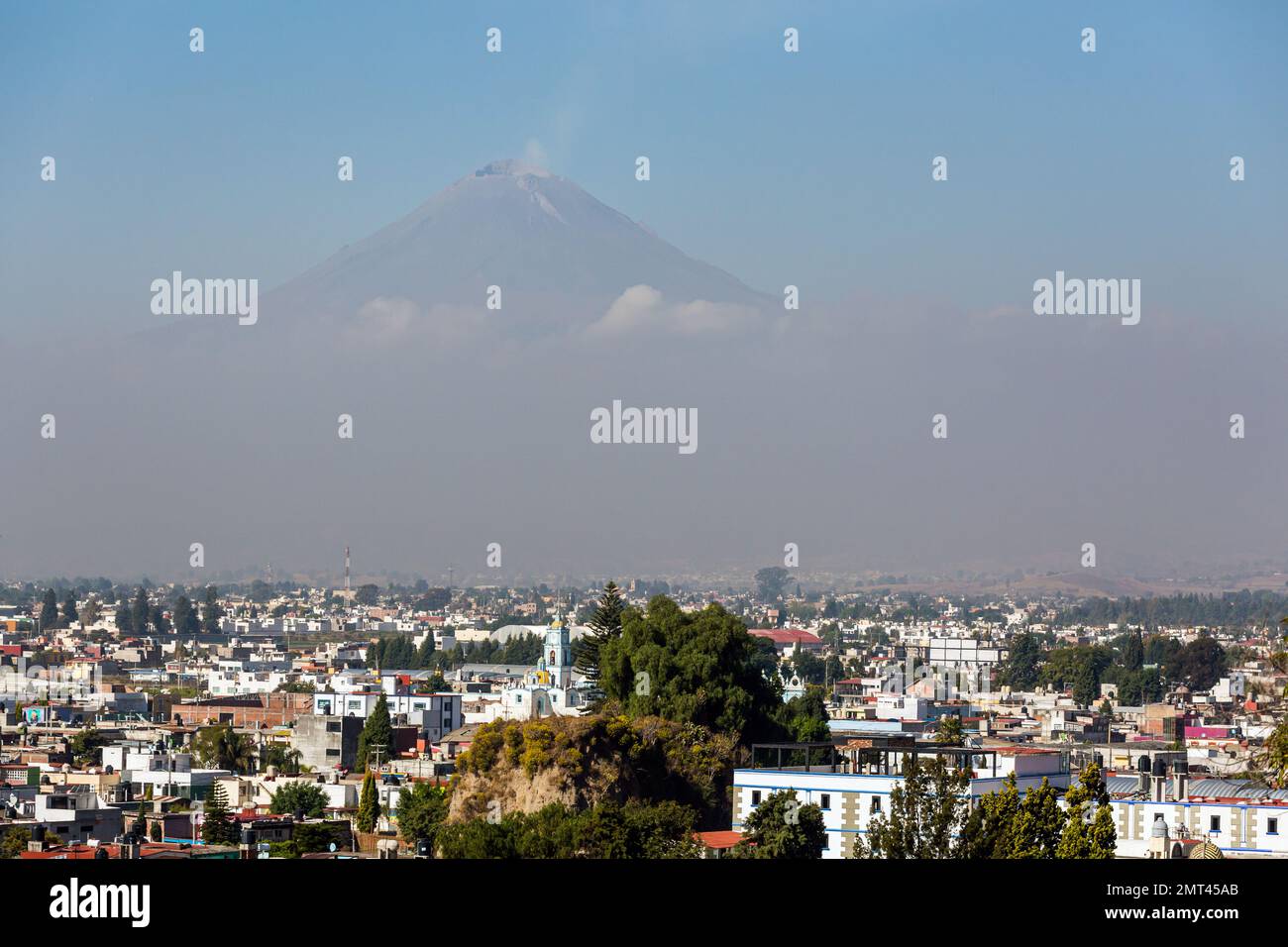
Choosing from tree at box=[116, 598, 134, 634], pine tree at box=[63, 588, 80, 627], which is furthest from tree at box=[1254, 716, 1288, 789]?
pine tree at box=[63, 588, 80, 627]

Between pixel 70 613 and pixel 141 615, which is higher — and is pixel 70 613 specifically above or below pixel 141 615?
above

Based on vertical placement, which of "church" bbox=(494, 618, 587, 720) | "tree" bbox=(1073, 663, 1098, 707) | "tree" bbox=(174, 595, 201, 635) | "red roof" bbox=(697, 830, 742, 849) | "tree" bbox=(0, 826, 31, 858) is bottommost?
"tree" bbox=(1073, 663, 1098, 707)

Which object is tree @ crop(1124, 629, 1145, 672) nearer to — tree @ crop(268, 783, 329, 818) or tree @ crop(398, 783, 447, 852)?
tree @ crop(268, 783, 329, 818)

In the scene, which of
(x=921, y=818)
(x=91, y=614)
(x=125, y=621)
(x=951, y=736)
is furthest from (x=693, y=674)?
(x=91, y=614)

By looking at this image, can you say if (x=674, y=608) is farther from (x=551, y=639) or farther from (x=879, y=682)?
(x=879, y=682)

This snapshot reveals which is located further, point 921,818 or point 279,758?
point 279,758

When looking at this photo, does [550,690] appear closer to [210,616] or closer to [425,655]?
[425,655]
